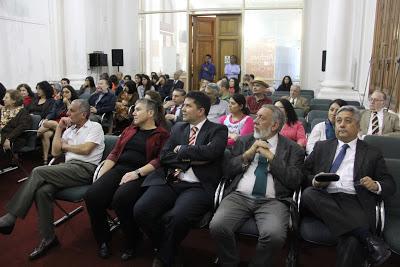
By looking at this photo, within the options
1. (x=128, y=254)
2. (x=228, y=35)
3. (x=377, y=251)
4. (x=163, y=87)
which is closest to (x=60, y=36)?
(x=163, y=87)

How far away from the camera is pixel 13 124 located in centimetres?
486

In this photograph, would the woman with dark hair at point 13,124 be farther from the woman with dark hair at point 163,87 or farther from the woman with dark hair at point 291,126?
the woman with dark hair at point 163,87

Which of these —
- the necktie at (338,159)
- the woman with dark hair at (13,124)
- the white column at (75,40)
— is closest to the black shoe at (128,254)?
the necktie at (338,159)

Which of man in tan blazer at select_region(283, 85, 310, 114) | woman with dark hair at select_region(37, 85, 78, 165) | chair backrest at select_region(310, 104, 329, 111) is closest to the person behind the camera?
woman with dark hair at select_region(37, 85, 78, 165)

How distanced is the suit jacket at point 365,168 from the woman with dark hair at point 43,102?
4.58 metres

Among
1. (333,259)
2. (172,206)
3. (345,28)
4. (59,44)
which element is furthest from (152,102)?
(59,44)

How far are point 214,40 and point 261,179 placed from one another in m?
10.3

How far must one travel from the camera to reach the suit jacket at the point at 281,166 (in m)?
2.69

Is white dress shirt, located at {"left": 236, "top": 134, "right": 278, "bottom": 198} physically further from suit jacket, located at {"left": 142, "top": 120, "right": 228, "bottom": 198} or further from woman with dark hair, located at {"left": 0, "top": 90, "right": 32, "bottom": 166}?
woman with dark hair, located at {"left": 0, "top": 90, "right": 32, "bottom": 166}

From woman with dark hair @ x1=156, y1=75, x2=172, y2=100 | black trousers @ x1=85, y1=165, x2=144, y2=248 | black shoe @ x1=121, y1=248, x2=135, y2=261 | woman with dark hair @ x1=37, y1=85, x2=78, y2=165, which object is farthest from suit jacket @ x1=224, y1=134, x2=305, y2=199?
woman with dark hair @ x1=156, y1=75, x2=172, y2=100

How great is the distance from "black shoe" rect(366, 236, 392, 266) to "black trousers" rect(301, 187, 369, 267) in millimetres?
87

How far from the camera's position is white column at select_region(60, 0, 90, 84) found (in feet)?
33.1

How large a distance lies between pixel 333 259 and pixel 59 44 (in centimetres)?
923

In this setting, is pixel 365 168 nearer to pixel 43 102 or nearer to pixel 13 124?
pixel 13 124
